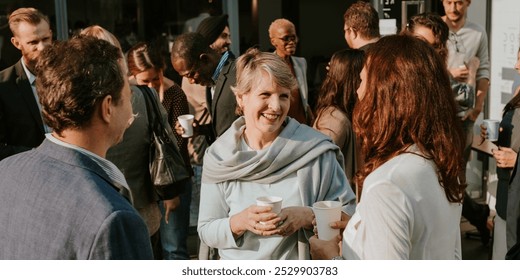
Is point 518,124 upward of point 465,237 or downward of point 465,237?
upward

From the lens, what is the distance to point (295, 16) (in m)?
7.25

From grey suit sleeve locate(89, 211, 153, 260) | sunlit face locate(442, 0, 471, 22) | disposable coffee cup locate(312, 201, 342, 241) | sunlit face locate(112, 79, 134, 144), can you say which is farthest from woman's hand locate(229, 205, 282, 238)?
sunlit face locate(442, 0, 471, 22)

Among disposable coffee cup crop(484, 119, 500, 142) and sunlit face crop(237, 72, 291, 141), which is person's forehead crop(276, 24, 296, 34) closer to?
disposable coffee cup crop(484, 119, 500, 142)

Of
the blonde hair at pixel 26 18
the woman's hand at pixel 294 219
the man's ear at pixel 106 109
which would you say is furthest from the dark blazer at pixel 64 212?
the blonde hair at pixel 26 18

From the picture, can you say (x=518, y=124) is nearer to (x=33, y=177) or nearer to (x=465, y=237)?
(x=465, y=237)

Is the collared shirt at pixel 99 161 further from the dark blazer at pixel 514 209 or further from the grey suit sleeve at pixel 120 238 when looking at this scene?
the dark blazer at pixel 514 209

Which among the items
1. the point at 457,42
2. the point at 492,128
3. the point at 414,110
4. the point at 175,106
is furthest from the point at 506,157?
the point at 414,110

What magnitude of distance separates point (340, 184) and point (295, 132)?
12.0 inches

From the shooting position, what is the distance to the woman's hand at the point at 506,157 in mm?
4359

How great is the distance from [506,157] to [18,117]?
2.96m

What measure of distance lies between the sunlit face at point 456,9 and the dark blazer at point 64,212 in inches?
180

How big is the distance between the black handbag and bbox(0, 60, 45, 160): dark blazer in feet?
2.20

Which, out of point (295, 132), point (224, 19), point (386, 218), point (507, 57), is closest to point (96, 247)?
point (386, 218)

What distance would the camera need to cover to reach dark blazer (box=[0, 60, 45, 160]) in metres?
3.92
